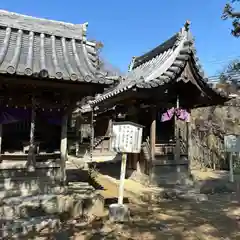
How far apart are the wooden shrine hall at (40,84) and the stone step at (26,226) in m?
1.60

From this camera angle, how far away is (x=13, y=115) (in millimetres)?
7738

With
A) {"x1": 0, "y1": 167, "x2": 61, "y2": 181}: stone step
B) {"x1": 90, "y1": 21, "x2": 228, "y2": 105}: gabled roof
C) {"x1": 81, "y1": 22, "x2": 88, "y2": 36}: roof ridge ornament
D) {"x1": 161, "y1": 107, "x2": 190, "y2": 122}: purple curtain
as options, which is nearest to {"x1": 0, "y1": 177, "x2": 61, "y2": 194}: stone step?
{"x1": 0, "y1": 167, "x2": 61, "y2": 181}: stone step

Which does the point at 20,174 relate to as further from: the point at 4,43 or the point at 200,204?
the point at 200,204

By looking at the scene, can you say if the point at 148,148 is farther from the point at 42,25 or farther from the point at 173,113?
the point at 42,25

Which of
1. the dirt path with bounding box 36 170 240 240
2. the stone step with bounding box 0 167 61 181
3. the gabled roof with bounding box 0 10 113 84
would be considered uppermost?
the gabled roof with bounding box 0 10 113 84

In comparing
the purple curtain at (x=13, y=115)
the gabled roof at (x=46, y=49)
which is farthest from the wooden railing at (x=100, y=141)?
the purple curtain at (x=13, y=115)

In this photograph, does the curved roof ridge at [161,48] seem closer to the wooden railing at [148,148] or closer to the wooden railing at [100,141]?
the wooden railing at [148,148]

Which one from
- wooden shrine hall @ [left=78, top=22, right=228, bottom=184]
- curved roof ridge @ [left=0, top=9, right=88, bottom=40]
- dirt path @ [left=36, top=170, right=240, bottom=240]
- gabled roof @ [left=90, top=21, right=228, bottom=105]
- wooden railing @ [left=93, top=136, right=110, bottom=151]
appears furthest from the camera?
wooden railing @ [left=93, top=136, right=110, bottom=151]

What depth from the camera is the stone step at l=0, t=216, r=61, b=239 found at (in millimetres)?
5945

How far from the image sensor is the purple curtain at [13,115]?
7.59 metres

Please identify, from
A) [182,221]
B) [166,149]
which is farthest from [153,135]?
[182,221]

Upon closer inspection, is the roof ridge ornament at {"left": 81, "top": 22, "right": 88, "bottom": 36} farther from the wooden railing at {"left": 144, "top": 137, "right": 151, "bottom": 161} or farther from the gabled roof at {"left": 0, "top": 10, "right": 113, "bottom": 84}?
the wooden railing at {"left": 144, "top": 137, "right": 151, "bottom": 161}

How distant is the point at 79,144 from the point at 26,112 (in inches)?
622

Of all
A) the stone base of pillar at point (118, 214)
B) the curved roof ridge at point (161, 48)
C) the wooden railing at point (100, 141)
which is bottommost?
the stone base of pillar at point (118, 214)
